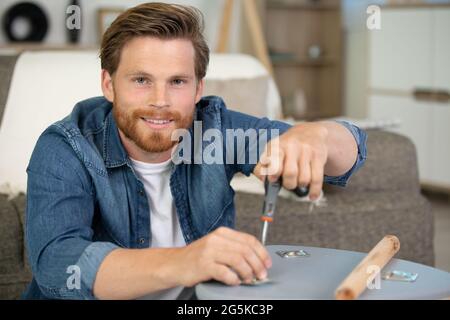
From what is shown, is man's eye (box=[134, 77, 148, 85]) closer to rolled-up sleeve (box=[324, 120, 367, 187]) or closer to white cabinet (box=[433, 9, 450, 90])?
rolled-up sleeve (box=[324, 120, 367, 187])

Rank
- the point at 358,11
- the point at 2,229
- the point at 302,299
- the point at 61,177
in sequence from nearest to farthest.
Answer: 1. the point at 302,299
2. the point at 61,177
3. the point at 2,229
4. the point at 358,11

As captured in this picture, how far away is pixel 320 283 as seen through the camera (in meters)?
0.76

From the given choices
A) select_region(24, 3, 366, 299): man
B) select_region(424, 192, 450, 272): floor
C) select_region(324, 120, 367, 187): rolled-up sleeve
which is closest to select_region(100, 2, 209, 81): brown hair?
select_region(24, 3, 366, 299): man

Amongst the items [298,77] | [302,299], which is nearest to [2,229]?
[302,299]

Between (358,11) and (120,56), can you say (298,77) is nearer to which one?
(358,11)

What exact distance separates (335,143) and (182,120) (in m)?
0.19

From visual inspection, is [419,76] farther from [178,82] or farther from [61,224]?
[61,224]

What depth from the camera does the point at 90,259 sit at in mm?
798

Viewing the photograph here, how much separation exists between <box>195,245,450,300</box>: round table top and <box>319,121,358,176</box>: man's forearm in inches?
5.7

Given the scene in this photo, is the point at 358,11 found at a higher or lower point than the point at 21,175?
higher

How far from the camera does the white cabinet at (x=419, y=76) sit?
330 centimetres

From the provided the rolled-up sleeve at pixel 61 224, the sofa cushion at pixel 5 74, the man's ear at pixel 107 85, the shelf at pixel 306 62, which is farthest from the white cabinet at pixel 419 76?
the rolled-up sleeve at pixel 61 224

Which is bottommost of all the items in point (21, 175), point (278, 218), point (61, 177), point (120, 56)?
point (278, 218)

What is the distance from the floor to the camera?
239cm
